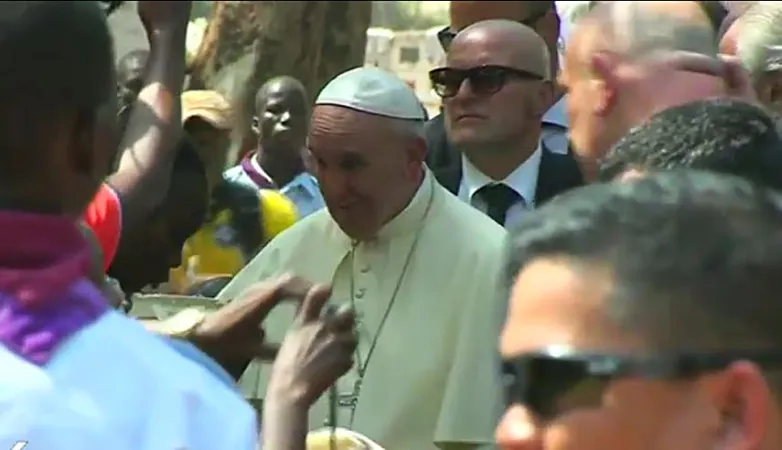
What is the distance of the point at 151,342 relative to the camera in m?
2.19

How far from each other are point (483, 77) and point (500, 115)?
119 millimetres

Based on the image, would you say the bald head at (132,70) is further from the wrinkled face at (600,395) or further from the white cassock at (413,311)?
the wrinkled face at (600,395)

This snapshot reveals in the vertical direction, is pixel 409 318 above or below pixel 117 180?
below

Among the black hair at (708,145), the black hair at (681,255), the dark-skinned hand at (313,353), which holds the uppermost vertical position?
the black hair at (681,255)

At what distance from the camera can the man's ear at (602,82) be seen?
357cm

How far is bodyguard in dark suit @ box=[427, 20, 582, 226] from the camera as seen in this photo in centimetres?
502

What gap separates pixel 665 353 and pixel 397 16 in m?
27.0

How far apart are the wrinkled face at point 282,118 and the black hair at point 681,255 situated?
589 centimetres

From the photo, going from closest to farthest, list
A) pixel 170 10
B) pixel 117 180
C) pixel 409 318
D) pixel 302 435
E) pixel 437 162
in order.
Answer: pixel 302 435
pixel 117 180
pixel 170 10
pixel 409 318
pixel 437 162

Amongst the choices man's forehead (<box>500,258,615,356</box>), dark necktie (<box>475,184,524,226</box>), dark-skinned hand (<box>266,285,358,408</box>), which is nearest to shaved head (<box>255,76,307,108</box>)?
dark necktie (<box>475,184,524,226</box>)

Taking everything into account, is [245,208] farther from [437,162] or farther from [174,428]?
[174,428]

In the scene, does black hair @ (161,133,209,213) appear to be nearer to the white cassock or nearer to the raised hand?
the white cassock

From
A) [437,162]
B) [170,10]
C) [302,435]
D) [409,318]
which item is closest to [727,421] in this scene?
[302,435]

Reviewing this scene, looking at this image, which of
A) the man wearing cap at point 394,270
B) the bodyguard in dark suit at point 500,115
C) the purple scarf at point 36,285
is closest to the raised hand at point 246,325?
the purple scarf at point 36,285
